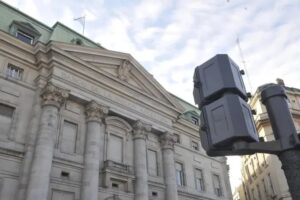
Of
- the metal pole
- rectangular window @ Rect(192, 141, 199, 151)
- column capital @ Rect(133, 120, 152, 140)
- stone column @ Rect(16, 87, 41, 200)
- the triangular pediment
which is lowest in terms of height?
the metal pole

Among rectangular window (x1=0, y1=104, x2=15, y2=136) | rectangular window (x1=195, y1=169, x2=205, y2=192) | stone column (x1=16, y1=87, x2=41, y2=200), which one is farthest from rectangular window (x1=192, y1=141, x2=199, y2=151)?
rectangular window (x1=0, y1=104, x2=15, y2=136)

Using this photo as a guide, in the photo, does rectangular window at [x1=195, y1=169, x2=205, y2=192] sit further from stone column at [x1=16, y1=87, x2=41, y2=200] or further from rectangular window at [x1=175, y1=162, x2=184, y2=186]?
stone column at [x1=16, y1=87, x2=41, y2=200]

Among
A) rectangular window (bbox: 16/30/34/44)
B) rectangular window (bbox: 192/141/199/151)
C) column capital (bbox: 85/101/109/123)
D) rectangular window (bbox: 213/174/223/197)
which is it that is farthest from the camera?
rectangular window (bbox: 192/141/199/151)

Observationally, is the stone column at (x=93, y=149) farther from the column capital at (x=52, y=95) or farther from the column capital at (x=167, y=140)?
the column capital at (x=167, y=140)

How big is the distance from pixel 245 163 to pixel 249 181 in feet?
11.0

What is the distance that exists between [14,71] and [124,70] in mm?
9086

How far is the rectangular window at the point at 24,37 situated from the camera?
23872mm

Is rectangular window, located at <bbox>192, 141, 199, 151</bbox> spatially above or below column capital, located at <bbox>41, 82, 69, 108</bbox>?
above

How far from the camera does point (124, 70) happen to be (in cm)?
2759

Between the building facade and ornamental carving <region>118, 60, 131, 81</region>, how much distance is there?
14.7 meters

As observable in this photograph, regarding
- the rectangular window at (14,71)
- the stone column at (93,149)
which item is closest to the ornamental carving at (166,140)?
the stone column at (93,149)

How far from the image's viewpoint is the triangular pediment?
984 inches

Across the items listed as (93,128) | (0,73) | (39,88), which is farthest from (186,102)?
(0,73)

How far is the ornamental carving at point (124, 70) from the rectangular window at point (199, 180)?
1279cm
